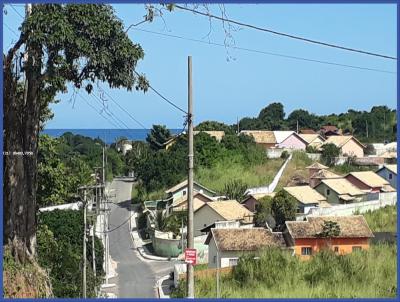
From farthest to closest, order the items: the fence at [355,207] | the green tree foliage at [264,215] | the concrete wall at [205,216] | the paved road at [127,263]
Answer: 1. the concrete wall at [205,216]
2. the green tree foliage at [264,215]
3. the fence at [355,207]
4. the paved road at [127,263]

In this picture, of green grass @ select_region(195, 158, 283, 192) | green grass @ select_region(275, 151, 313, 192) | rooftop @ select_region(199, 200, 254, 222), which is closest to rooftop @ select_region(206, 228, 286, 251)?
rooftop @ select_region(199, 200, 254, 222)

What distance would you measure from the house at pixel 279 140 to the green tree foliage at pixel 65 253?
79.1ft

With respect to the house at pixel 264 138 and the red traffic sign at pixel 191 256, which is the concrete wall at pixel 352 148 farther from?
the red traffic sign at pixel 191 256

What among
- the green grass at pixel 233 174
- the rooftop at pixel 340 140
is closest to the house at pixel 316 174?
the green grass at pixel 233 174

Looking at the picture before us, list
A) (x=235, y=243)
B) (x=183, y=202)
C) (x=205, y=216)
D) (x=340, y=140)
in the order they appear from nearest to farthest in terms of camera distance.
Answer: (x=235, y=243) → (x=205, y=216) → (x=183, y=202) → (x=340, y=140)

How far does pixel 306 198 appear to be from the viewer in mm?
24656

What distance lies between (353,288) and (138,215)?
17160 millimetres

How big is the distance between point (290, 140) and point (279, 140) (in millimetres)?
1248

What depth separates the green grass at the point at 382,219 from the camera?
67.4 feet

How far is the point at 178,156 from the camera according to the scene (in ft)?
79.7

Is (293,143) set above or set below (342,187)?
above

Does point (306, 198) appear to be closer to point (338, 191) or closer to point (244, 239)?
point (338, 191)

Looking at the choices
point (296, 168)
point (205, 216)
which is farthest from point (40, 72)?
point (296, 168)

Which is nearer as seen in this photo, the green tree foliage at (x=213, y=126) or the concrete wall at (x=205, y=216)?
the concrete wall at (x=205, y=216)
